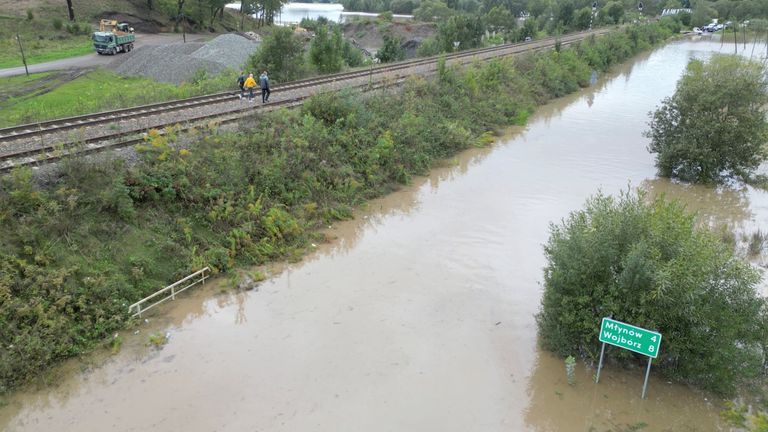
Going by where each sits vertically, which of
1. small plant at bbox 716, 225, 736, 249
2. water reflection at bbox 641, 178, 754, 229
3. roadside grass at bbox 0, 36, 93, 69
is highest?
roadside grass at bbox 0, 36, 93, 69

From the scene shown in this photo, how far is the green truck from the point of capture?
47.1 m

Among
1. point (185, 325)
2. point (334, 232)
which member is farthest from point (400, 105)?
point (185, 325)

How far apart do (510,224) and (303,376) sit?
10.6 metres

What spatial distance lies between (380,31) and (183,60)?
2175 inches

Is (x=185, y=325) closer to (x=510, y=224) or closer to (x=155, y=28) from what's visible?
(x=510, y=224)

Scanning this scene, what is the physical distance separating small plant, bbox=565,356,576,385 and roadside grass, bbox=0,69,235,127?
2173 centimetres

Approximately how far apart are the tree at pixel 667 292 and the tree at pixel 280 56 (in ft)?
81.8

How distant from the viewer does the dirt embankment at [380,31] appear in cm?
8600

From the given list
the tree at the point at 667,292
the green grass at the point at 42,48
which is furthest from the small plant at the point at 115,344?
the green grass at the point at 42,48

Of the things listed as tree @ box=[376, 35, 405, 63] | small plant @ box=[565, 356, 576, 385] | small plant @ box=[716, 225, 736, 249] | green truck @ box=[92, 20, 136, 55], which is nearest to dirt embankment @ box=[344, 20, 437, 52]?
tree @ box=[376, 35, 405, 63]

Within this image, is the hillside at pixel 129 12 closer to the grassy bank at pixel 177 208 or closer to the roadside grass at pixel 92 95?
the roadside grass at pixel 92 95

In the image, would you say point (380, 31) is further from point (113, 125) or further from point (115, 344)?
point (115, 344)

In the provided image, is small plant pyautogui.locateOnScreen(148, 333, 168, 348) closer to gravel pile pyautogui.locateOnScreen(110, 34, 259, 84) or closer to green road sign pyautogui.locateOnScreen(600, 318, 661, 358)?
green road sign pyautogui.locateOnScreen(600, 318, 661, 358)

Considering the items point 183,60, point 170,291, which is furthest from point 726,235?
point 183,60
